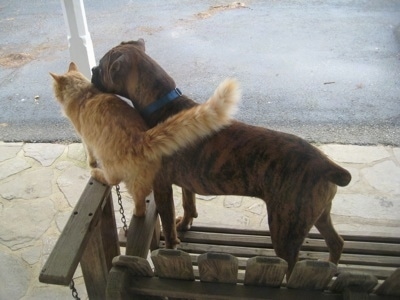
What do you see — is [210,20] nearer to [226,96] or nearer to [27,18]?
[27,18]

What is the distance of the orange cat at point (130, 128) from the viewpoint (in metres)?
1.49

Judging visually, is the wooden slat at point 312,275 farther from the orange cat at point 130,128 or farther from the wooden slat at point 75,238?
the wooden slat at point 75,238

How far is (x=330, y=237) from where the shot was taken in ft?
6.31

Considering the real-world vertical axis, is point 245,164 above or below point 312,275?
above

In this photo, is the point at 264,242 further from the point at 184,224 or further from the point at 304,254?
the point at 184,224

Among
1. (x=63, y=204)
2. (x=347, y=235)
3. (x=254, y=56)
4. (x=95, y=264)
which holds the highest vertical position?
(x=95, y=264)

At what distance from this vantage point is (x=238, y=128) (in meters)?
1.59

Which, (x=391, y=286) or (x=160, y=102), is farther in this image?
(x=160, y=102)

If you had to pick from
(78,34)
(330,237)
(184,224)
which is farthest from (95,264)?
(78,34)

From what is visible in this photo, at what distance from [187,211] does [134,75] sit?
845 mm

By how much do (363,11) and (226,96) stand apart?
Answer: 258 inches

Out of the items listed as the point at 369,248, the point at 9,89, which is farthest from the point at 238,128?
the point at 9,89

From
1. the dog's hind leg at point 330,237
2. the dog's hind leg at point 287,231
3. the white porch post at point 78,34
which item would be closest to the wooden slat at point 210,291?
the dog's hind leg at point 287,231

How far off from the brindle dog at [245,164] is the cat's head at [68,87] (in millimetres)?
118
